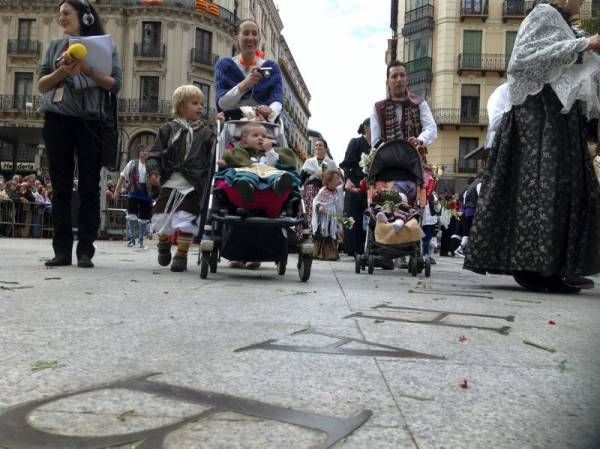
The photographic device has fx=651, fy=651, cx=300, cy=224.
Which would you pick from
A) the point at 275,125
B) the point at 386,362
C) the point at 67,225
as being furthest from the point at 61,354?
the point at 275,125

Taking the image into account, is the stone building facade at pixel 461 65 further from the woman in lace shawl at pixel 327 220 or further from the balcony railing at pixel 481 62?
the woman in lace shawl at pixel 327 220

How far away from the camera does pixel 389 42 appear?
52.6 m

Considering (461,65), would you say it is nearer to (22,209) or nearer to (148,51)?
(148,51)

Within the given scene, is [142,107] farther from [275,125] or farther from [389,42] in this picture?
[275,125]

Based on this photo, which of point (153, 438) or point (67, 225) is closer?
point (153, 438)

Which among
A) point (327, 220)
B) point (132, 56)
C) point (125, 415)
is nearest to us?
point (125, 415)

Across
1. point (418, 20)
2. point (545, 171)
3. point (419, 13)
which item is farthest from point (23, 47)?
point (545, 171)

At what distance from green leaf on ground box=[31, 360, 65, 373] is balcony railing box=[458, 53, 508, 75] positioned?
42.6 meters

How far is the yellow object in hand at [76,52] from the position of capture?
507cm

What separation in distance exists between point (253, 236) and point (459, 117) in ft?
127

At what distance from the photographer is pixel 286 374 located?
6.02 ft

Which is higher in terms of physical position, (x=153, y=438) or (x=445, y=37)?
(x=445, y=37)

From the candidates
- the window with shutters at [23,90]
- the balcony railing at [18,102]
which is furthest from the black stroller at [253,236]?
the window with shutters at [23,90]

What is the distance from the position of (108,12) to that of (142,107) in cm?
706
